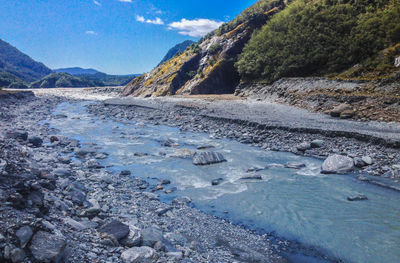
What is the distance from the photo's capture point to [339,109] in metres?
18.5

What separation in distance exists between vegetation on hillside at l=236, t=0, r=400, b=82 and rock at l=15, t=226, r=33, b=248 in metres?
25.2

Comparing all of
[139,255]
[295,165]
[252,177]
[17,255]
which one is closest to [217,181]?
[252,177]

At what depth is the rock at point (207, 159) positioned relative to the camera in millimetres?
11609

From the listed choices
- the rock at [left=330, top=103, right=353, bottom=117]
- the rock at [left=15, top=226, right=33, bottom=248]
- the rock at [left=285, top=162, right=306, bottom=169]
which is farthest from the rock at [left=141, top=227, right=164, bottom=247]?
the rock at [left=330, top=103, right=353, bottom=117]

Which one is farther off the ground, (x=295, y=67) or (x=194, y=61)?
(x=194, y=61)

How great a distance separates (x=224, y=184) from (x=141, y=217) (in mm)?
3895

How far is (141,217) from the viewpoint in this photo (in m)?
6.28

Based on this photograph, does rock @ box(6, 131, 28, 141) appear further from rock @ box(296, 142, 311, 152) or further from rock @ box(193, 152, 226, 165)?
rock @ box(296, 142, 311, 152)

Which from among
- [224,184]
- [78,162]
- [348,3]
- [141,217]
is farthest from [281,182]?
[348,3]

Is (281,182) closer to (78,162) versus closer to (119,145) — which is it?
(78,162)

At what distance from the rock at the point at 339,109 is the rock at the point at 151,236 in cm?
1729

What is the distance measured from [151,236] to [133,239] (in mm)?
478

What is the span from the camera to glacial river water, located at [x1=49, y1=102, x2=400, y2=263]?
5.88 m

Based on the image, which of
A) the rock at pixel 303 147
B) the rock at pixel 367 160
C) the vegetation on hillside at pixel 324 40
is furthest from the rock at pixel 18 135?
the vegetation on hillside at pixel 324 40
